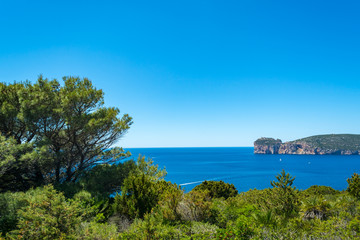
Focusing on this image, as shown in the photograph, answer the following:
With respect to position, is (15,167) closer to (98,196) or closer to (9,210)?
(9,210)

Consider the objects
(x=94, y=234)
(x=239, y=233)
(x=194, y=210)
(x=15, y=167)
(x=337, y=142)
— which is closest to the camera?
(x=239, y=233)

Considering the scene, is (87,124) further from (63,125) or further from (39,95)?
(39,95)

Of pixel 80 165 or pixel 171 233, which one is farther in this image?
pixel 80 165

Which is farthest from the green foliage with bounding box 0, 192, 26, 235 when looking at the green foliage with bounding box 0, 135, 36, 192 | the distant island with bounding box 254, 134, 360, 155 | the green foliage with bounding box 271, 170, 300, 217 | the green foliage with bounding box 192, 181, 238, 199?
the distant island with bounding box 254, 134, 360, 155

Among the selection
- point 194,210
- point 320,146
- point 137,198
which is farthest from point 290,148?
point 194,210

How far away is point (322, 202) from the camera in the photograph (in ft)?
27.6

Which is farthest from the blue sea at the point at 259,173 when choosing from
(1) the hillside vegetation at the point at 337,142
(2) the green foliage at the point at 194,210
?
(1) the hillside vegetation at the point at 337,142

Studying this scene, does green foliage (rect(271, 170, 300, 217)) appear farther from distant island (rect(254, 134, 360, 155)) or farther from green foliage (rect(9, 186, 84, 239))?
distant island (rect(254, 134, 360, 155))

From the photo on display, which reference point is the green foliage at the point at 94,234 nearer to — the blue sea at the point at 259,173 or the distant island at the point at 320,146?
the blue sea at the point at 259,173

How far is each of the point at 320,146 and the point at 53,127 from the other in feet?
577

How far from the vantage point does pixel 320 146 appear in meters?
151

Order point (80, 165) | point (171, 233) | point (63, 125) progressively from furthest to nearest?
point (80, 165), point (63, 125), point (171, 233)

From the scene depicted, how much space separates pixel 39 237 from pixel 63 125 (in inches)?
386

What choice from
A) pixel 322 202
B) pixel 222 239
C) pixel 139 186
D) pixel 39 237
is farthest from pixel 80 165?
pixel 322 202
